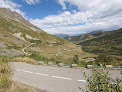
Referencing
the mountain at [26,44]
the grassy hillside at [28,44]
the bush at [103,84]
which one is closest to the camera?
the bush at [103,84]

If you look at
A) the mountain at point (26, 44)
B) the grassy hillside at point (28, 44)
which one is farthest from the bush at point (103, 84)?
the grassy hillside at point (28, 44)

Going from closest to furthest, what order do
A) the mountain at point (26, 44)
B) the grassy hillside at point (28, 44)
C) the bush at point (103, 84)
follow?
the bush at point (103, 84) → the grassy hillside at point (28, 44) → the mountain at point (26, 44)

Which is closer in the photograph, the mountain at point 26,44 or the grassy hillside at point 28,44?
the grassy hillside at point 28,44

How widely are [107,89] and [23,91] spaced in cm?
452

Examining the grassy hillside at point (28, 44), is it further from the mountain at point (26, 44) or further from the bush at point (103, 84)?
the bush at point (103, 84)

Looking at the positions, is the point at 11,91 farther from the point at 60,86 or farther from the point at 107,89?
the point at 107,89

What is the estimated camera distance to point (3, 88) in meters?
4.73

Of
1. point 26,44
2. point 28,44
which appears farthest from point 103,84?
point 28,44

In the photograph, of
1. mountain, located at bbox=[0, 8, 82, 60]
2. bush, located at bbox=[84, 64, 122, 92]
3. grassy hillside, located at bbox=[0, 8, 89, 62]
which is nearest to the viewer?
bush, located at bbox=[84, 64, 122, 92]

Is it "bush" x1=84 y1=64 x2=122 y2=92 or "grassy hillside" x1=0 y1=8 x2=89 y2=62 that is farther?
"grassy hillside" x1=0 y1=8 x2=89 y2=62

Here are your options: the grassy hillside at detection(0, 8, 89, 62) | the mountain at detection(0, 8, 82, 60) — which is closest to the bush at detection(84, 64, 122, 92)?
the mountain at detection(0, 8, 82, 60)

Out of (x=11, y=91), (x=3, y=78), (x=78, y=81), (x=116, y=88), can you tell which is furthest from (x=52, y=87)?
(x=116, y=88)

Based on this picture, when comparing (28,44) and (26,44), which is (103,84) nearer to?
(26,44)

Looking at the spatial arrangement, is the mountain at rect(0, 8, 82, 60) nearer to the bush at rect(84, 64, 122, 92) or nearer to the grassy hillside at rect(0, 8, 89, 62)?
the grassy hillside at rect(0, 8, 89, 62)
